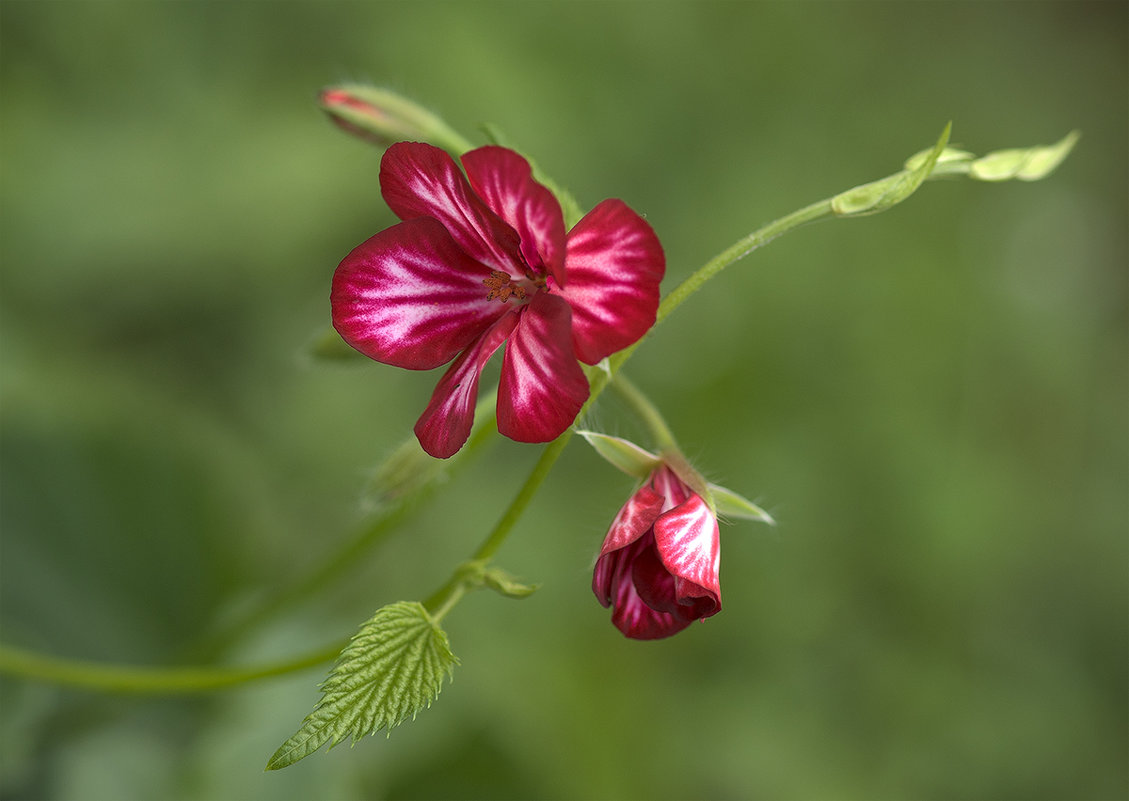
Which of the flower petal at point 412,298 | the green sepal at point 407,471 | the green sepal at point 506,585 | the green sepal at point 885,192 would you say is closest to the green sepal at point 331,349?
the green sepal at point 407,471

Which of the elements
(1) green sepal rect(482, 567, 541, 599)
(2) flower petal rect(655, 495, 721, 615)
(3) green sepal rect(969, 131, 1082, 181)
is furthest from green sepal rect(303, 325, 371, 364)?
(3) green sepal rect(969, 131, 1082, 181)

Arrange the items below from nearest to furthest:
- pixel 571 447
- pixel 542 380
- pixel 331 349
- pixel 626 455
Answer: pixel 542 380 < pixel 626 455 < pixel 331 349 < pixel 571 447

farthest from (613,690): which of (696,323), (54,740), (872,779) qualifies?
(54,740)

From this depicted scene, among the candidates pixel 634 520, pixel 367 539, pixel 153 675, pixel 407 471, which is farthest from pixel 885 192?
pixel 153 675

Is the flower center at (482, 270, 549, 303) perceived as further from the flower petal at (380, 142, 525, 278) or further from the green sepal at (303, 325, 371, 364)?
the green sepal at (303, 325, 371, 364)

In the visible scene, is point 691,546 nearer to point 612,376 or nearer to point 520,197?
point 612,376

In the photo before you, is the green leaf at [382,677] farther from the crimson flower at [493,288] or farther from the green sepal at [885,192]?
the green sepal at [885,192]

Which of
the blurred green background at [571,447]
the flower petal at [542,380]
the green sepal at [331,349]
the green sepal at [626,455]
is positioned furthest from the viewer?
the blurred green background at [571,447]
